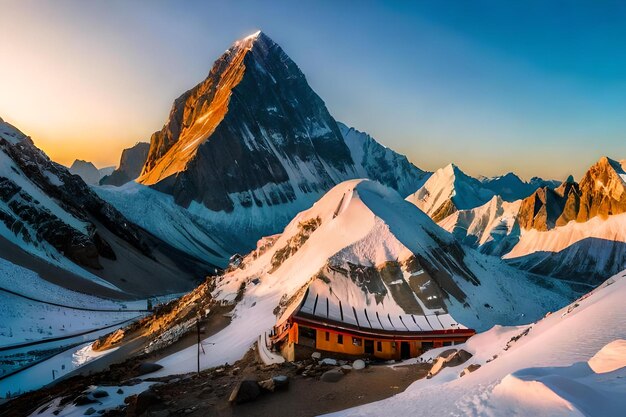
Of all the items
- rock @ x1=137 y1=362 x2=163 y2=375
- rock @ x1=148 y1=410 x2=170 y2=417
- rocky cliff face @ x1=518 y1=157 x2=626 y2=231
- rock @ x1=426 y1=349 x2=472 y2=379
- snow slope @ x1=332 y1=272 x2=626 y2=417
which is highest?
rocky cliff face @ x1=518 y1=157 x2=626 y2=231

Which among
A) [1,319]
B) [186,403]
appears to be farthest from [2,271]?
[186,403]

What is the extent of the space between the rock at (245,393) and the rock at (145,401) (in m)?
Answer: 4.21

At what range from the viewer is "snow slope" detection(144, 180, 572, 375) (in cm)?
4619

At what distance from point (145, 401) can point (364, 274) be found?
28.0m

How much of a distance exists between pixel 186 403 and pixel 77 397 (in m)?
7.19

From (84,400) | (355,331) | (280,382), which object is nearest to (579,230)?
(355,331)

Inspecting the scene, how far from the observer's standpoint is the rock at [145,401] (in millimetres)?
24841

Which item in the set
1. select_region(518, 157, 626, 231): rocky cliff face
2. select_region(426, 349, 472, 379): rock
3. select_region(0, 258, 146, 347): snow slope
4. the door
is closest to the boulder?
select_region(426, 349, 472, 379): rock

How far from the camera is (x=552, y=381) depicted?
11789 millimetres

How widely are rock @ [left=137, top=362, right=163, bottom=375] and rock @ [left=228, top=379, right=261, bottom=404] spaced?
17525mm

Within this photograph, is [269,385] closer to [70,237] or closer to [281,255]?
[281,255]

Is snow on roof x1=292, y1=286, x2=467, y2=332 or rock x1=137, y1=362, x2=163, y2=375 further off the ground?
snow on roof x1=292, y1=286, x2=467, y2=332

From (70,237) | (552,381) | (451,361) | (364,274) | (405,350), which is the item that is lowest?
(405,350)

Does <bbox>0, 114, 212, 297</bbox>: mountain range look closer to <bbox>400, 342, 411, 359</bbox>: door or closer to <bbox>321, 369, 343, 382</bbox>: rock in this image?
<bbox>400, 342, 411, 359</bbox>: door
